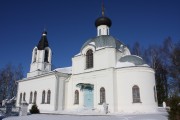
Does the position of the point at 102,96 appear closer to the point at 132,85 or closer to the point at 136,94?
the point at 132,85

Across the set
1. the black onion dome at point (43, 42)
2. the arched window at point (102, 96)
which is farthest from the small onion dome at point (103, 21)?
the arched window at point (102, 96)

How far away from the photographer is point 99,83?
63.7 feet

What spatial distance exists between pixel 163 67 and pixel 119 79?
1173cm

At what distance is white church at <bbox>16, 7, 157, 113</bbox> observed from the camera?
1770cm

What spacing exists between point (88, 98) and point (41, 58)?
10.3 meters

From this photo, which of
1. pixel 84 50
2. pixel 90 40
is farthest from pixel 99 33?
pixel 84 50

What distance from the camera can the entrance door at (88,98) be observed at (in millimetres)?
19938

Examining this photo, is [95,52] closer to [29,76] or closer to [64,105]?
[64,105]

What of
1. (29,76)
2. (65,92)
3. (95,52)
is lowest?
(65,92)

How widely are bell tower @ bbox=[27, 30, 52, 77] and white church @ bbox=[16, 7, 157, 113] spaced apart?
47 centimetres

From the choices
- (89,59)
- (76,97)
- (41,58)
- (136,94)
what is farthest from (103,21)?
(136,94)

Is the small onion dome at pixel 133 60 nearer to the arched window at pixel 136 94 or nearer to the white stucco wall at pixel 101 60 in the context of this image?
the white stucco wall at pixel 101 60

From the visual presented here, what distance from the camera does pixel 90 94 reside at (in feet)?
66.6

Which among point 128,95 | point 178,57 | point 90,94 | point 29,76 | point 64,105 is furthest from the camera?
point 29,76
